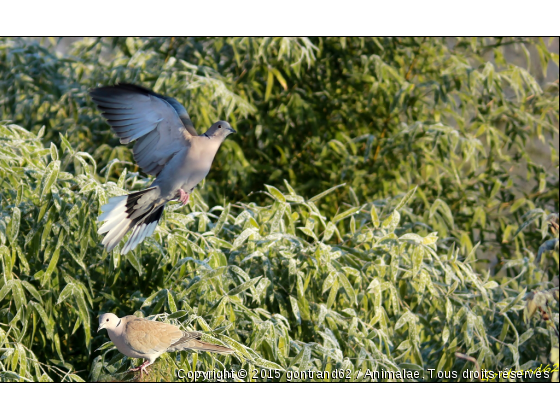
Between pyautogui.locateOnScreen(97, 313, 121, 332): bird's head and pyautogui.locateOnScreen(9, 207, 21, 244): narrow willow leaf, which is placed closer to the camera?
pyautogui.locateOnScreen(97, 313, 121, 332): bird's head

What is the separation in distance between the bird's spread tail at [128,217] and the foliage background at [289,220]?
339 mm

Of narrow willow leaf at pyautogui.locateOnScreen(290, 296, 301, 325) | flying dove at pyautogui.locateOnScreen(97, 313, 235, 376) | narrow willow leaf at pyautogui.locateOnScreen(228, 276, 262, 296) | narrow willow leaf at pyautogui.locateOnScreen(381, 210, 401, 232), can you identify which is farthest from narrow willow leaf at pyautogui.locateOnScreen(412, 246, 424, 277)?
flying dove at pyautogui.locateOnScreen(97, 313, 235, 376)

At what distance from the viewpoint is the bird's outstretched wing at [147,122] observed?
41.1 inches

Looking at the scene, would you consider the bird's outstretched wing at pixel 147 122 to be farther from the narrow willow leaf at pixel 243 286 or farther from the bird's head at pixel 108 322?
the narrow willow leaf at pixel 243 286

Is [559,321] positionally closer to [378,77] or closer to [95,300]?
[378,77]

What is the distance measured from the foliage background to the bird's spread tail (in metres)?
0.34

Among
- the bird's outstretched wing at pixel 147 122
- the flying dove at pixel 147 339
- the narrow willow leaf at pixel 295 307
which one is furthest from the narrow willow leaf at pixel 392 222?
the bird's outstretched wing at pixel 147 122

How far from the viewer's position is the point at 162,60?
2.67 m

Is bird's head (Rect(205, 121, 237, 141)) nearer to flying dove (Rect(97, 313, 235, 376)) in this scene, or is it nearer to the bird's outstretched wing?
the bird's outstretched wing

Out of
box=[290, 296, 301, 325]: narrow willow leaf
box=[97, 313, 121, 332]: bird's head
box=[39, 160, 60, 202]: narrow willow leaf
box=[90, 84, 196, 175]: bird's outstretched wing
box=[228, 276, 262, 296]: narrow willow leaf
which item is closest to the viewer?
box=[90, 84, 196, 175]: bird's outstretched wing

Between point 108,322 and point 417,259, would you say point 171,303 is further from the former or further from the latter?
point 417,259

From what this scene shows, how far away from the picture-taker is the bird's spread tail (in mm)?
1062

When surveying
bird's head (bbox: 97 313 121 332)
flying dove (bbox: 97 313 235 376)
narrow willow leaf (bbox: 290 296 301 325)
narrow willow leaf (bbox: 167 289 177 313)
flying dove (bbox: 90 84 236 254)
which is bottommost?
narrow willow leaf (bbox: 290 296 301 325)

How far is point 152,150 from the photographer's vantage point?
113 centimetres
